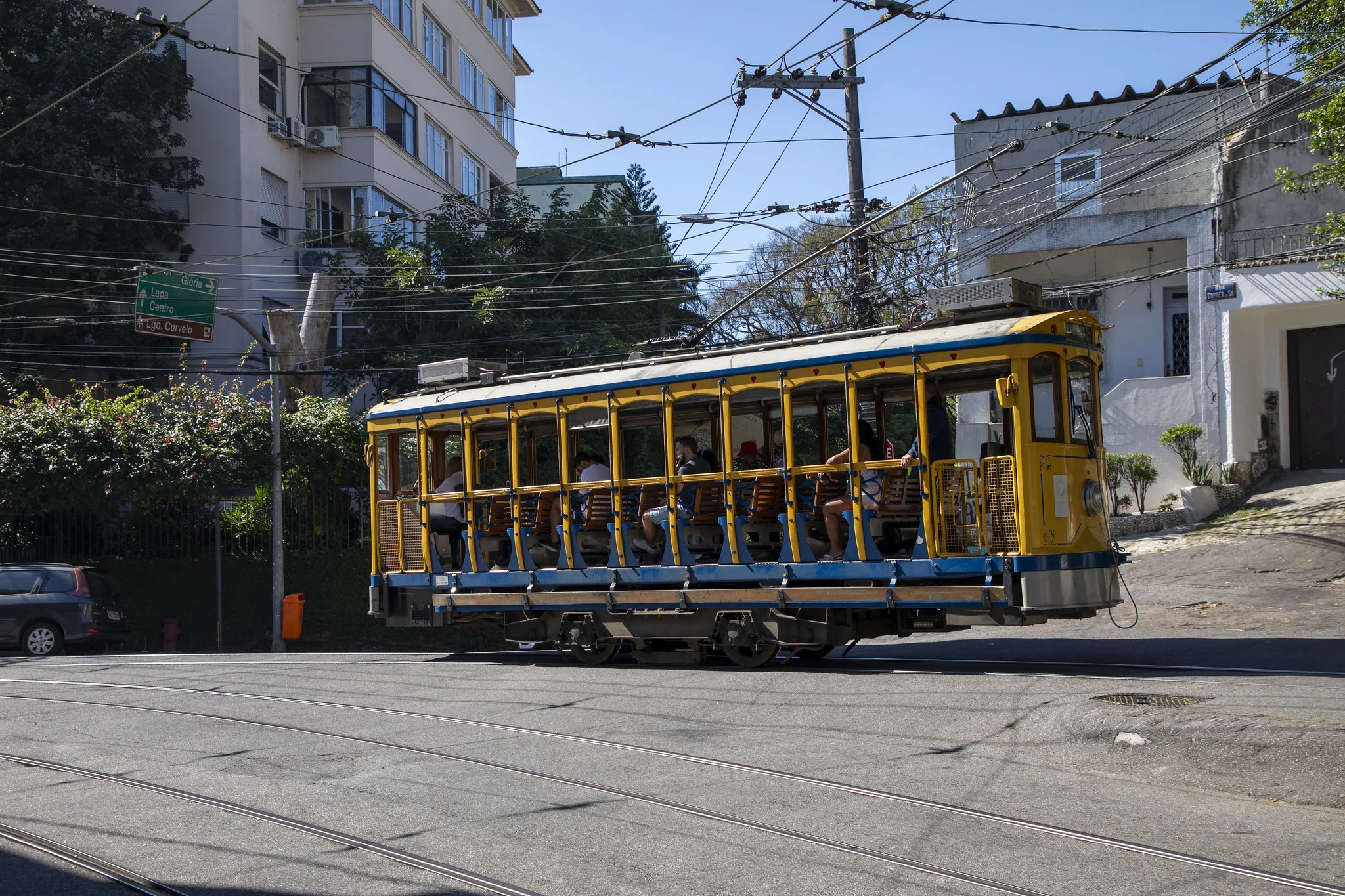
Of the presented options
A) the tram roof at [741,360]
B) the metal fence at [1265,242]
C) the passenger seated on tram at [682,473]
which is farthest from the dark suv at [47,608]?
the metal fence at [1265,242]

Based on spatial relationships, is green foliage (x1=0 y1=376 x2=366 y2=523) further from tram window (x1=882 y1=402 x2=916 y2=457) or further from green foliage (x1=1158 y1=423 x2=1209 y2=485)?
green foliage (x1=1158 y1=423 x2=1209 y2=485)

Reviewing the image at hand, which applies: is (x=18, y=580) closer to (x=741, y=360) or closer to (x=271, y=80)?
(x=741, y=360)

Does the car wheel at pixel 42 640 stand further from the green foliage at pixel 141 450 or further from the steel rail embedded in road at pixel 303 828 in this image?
the steel rail embedded in road at pixel 303 828

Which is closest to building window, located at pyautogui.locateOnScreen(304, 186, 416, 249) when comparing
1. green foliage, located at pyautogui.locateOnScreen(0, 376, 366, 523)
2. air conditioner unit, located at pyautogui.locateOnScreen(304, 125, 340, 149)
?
air conditioner unit, located at pyautogui.locateOnScreen(304, 125, 340, 149)

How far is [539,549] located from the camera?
14766 millimetres

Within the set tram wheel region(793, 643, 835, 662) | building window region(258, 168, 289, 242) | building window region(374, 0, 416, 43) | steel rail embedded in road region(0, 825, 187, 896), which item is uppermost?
building window region(374, 0, 416, 43)

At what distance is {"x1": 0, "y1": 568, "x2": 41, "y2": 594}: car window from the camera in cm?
1941

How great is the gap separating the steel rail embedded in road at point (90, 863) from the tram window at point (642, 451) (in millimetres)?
7773

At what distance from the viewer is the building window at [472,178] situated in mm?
39125

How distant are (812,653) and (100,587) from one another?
13.0 m

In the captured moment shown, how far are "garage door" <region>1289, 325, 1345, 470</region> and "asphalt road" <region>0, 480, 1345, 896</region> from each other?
1106cm

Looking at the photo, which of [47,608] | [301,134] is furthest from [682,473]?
[301,134]

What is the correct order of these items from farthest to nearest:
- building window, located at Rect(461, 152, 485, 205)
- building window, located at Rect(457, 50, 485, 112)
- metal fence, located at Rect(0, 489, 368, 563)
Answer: building window, located at Rect(461, 152, 485, 205) < building window, located at Rect(457, 50, 485, 112) < metal fence, located at Rect(0, 489, 368, 563)

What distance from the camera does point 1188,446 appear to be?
22.8 m
